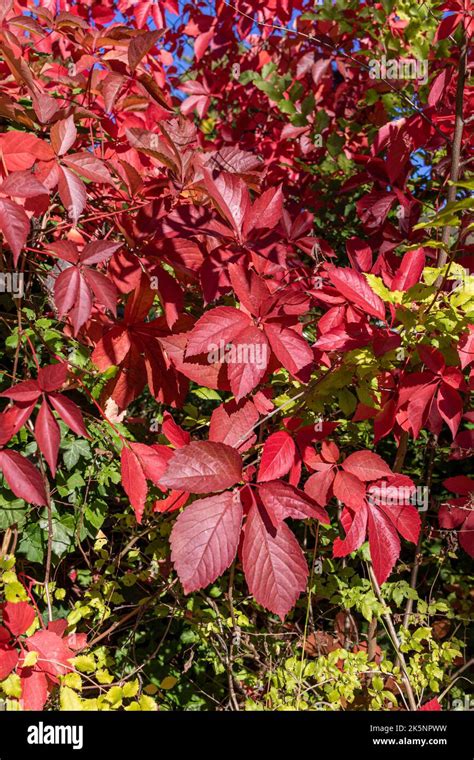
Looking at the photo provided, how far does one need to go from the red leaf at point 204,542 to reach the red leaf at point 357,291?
46 centimetres

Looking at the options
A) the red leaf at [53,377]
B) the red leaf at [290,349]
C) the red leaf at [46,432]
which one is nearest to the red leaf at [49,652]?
the red leaf at [46,432]

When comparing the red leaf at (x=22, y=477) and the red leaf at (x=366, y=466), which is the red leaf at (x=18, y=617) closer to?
the red leaf at (x=22, y=477)

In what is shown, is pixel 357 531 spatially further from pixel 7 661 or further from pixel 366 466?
pixel 7 661

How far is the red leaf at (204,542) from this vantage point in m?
0.88

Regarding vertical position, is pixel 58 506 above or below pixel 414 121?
below

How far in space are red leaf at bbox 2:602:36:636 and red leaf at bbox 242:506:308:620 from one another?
0.60 metres

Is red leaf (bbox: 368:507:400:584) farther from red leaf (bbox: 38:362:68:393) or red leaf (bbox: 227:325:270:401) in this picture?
red leaf (bbox: 38:362:68:393)

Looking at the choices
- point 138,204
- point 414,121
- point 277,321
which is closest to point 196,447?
point 277,321

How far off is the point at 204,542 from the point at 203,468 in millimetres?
116

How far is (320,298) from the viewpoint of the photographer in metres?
1.19

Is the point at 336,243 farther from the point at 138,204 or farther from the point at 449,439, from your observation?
the point at 138,204

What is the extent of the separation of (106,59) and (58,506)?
1231 millimetres

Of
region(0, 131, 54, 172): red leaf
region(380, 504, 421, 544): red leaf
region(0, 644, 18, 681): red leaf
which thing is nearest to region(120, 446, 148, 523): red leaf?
region(0, 644, 18, 681): red leaf

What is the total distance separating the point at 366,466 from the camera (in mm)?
1156
